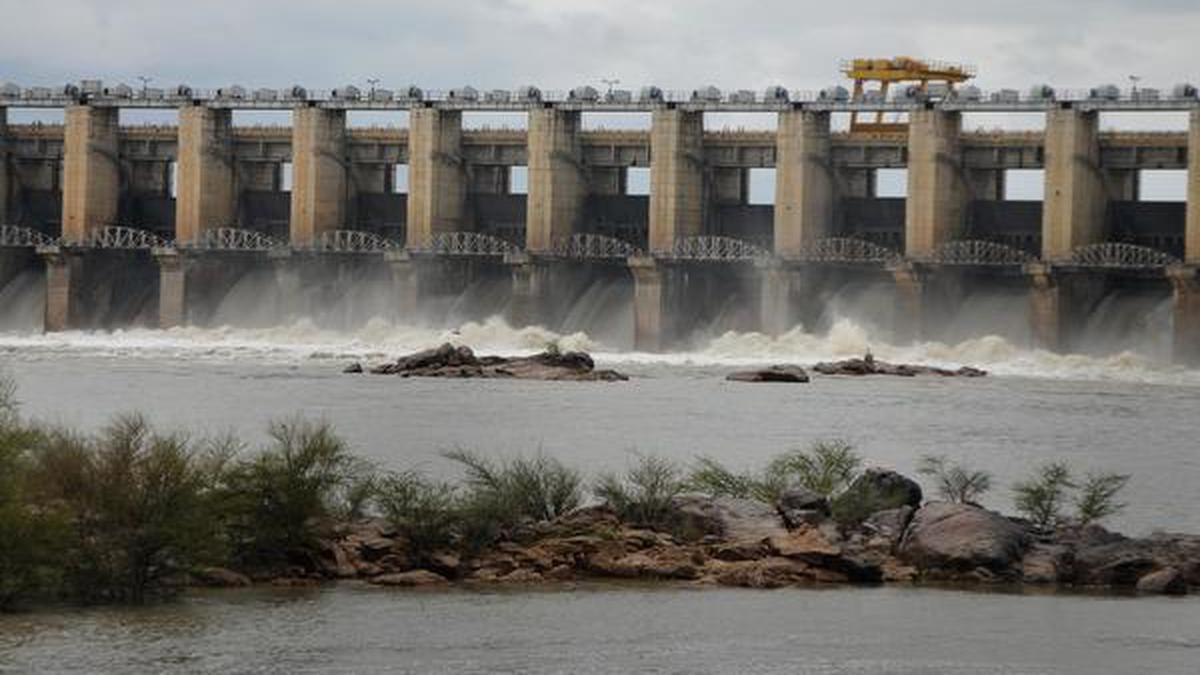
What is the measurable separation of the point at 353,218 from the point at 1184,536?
7280 cm

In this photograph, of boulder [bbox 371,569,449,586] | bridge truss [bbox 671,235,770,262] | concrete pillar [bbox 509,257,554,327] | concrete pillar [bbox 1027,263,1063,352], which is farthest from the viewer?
concrete pillar [bbox 509,257,554,327]

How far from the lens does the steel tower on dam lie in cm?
9356

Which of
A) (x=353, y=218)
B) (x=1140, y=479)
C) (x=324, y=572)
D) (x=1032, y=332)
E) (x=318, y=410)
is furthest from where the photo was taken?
(x=353, y=218)

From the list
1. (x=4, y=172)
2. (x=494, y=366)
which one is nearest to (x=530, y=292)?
(x=494, y=366)

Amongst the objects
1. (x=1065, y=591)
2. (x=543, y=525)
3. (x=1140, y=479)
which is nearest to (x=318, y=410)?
(x=1140, y=479)

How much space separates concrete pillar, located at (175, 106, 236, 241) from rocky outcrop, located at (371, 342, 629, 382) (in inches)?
871

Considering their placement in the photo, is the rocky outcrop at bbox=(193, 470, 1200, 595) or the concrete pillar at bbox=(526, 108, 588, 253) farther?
the concrete pillar at bbox=(526, 108, 588, 253)

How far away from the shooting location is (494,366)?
3551 inches

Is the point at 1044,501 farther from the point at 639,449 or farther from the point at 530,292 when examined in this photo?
the point at 530,292

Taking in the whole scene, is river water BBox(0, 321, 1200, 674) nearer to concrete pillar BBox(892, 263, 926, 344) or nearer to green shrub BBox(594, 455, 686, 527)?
concrete pillar BBox(892, 263, 926, 344)

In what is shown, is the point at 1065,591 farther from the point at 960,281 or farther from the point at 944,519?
the point at 960,281

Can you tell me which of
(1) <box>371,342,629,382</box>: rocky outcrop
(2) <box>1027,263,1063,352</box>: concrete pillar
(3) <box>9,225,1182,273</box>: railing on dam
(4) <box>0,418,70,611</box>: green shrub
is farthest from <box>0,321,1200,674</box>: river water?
(3) <box>9,225,1182,273</box>: railing on dam

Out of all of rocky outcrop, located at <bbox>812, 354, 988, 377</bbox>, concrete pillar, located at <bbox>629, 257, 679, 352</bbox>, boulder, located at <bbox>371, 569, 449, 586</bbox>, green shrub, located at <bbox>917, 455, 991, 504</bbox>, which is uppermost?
concrete pillar, located at <bbox>629, 257, 679, 352</bbox>

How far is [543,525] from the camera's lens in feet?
136
